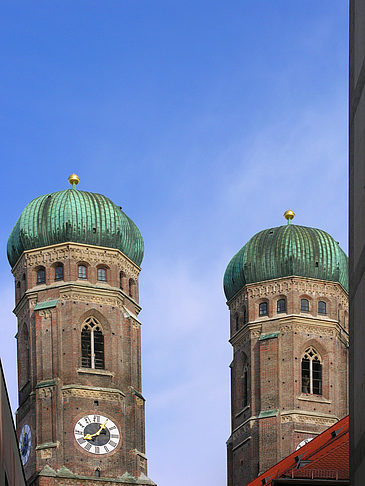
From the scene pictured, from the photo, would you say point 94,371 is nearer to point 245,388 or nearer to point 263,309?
point 245,388

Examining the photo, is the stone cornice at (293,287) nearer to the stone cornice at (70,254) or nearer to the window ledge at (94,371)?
the stone cornice at (70,254)

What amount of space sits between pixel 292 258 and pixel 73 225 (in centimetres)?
873

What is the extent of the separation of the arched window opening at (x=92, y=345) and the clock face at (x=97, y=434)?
2.11 m

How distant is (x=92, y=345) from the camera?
64.6m

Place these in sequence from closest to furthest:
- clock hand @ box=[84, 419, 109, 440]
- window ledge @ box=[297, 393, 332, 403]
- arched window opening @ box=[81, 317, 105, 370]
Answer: clock hand @ box=[84, 419, 109, 440] → arched window opening @ box=[81, 317, 105, 370] → window ledge @ box=[297, 393, 332, 403]

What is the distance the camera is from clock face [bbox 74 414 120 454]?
205 feet

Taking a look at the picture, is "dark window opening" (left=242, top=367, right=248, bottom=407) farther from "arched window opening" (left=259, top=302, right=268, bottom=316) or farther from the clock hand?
the clock hand

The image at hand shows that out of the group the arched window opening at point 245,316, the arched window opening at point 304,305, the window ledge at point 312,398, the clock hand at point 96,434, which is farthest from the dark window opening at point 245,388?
the clock hand at point 96,434

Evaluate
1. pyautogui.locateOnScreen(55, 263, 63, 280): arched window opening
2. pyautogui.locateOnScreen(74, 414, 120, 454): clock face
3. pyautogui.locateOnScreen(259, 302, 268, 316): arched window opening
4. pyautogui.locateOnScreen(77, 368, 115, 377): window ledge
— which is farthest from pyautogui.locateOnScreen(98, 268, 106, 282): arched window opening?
pyautogui.locateOnScreen(259, 302, 268, 316): arched window opening

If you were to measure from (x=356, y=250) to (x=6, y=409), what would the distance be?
6.90 m

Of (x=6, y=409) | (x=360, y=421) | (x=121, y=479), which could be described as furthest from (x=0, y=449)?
(x=121, y=479)

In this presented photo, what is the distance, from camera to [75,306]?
6450 cm

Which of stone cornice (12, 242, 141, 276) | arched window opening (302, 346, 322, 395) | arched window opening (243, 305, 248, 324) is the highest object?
stone cornice (12, 242, 141, 276)

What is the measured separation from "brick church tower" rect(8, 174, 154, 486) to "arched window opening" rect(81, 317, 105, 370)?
37 mm
